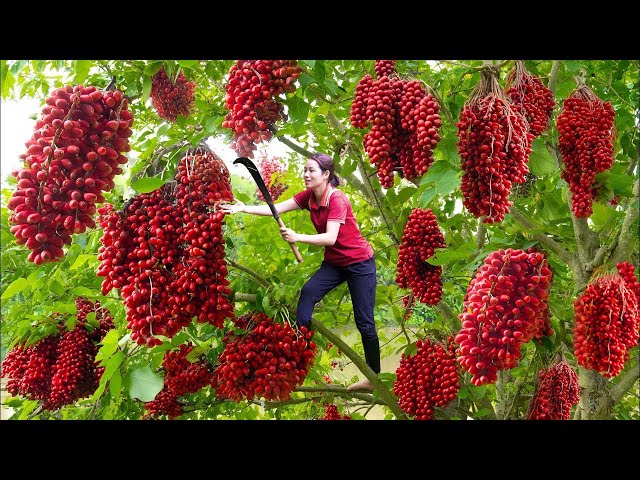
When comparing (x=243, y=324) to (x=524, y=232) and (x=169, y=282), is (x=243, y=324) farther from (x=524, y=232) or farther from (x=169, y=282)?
(x=524, y=232)

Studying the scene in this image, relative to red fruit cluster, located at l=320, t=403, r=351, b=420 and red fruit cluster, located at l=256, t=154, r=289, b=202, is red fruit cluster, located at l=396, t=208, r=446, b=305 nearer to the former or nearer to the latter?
red fruit cluster, located at l=256, t=154, r=289, b=202

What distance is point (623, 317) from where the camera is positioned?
1213 millimetres

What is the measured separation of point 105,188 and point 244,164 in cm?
35

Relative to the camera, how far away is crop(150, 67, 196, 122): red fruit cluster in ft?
5.36

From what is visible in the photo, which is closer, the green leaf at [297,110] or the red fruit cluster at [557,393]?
the green leaf at [297,110]

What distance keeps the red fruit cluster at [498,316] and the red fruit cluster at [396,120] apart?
0.92 feet

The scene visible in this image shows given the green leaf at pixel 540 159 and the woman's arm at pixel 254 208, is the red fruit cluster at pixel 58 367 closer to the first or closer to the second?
the woman's arm at pixel 254 208

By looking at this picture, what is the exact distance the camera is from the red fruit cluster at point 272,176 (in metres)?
1.93

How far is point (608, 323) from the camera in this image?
1202 millimetres

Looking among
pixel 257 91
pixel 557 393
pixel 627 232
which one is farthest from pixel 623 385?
pixel 257 91

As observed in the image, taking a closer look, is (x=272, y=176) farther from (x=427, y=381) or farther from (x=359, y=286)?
(x=427, y=381)

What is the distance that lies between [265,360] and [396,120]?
2.11ft

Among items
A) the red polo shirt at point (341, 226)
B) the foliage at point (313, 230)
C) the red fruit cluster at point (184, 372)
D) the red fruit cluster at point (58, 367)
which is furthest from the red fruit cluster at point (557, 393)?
the red fruit cluster at point (58, 367)
